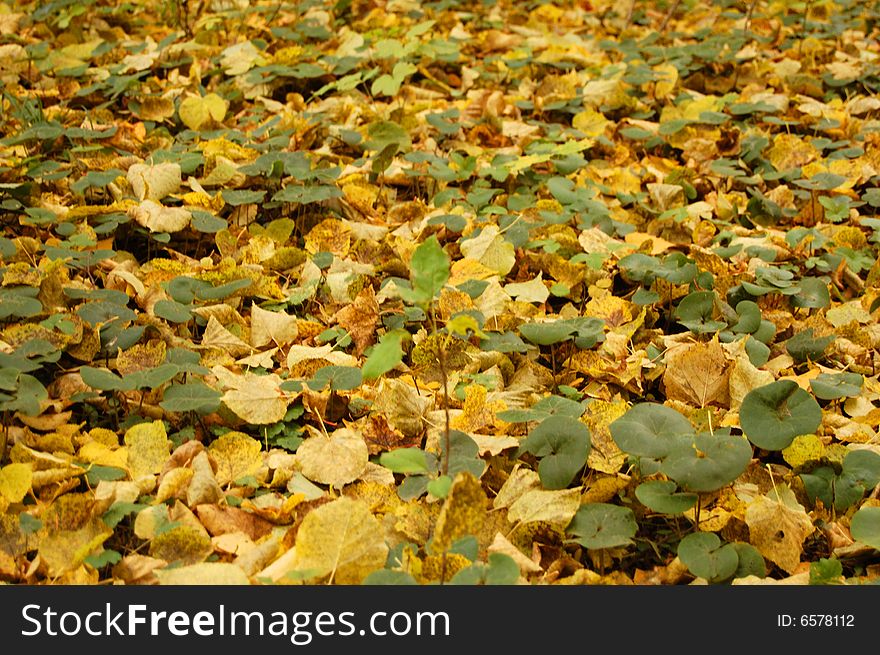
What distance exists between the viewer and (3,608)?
1168 mm

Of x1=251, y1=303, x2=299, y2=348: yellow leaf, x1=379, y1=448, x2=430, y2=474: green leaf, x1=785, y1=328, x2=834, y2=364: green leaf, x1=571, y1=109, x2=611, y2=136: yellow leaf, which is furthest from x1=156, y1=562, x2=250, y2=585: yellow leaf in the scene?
x1=571, y1=109, x2=611, y2=136: yellow leaf

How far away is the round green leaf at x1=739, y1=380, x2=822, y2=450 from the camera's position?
142cm

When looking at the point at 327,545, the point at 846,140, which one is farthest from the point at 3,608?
the point at 846,140

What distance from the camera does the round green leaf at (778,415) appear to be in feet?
4.65

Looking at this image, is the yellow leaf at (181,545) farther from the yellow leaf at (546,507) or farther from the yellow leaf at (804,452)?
the yellow leaf at (804,452)

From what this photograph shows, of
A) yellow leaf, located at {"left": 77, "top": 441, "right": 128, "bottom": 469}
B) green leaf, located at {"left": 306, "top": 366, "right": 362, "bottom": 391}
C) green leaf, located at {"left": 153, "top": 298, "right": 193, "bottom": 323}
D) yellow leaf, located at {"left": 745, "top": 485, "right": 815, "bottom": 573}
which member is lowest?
yellow leaf, located at {"left": 745, "top": 485, "right": 815, "bottom": 573}

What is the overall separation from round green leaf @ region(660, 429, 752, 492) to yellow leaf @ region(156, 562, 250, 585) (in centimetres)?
65

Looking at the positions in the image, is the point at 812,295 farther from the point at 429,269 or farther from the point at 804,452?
the point at 429,269

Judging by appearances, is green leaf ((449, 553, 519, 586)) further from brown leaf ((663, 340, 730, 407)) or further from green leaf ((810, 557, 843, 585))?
brown leaf ((663, 340, 730, 407))

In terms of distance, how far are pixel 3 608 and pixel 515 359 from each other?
1.05m

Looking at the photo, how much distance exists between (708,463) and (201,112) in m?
2.10

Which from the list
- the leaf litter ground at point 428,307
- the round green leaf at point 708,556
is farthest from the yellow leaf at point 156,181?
the round green leaf at point 708,556

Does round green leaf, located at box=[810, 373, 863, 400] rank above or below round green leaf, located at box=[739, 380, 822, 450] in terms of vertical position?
below

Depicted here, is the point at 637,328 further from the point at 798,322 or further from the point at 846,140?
the point at 846,140
